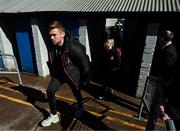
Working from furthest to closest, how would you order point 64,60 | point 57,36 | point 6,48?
point 6,48 < point 64,60 < point 57,36

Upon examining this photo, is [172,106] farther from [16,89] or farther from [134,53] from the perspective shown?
[16,89]

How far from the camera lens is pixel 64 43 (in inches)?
146

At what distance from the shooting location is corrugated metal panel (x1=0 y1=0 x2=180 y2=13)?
482cm

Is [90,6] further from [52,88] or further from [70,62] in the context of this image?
[52,88]

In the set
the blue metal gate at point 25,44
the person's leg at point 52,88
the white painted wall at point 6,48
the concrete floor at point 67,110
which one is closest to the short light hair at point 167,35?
the concrete floor at point 67,110

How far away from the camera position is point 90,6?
5785 millimetres


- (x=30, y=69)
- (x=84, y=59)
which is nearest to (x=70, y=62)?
(x=84, y=59)

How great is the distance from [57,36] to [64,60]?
512 millimetres

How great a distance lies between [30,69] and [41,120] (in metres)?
3.64

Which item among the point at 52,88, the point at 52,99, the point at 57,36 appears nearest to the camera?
the point at 57,36

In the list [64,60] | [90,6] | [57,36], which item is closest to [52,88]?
[64,60]

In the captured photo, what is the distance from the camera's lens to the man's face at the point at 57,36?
355cm

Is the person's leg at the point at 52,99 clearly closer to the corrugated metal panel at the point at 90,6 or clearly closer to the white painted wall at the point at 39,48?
the corrugated metal panel at the point at 90,6

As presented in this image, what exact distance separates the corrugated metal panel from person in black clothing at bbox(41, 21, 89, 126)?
211 centimetres
